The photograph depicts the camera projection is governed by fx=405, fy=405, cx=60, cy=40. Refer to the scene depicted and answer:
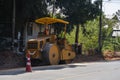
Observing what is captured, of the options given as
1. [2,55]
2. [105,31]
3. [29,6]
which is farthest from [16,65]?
[105,31]

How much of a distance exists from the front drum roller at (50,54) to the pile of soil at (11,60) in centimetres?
172

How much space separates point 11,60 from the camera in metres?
28.8

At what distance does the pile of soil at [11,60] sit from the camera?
27.5 m

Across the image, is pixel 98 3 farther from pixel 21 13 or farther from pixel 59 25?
pixel 21 13

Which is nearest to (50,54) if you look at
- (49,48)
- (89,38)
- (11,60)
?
(49,48)

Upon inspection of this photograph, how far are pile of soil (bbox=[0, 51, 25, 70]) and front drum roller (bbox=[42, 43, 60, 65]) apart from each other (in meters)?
1.72

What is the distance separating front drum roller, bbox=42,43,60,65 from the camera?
28.3m

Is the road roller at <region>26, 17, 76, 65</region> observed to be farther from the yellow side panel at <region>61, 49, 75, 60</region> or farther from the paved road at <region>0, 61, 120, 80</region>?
the paved road at <region>0, 61, 120, 80</region>

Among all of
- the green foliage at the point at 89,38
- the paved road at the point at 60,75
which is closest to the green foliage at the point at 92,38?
the green foliage at the point at 89,38

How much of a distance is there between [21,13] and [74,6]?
5577 mm

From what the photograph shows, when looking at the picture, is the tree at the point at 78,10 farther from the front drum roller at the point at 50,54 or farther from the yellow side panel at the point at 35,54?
the yellow side panel at the point at 35,54

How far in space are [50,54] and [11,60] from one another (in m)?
2.82

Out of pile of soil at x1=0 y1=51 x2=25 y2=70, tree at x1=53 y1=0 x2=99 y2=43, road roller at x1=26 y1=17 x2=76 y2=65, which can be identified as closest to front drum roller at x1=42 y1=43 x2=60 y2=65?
road roller at x1=26 y1=17 x2=76 y2=65

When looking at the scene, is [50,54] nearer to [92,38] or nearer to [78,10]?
[78,10]
